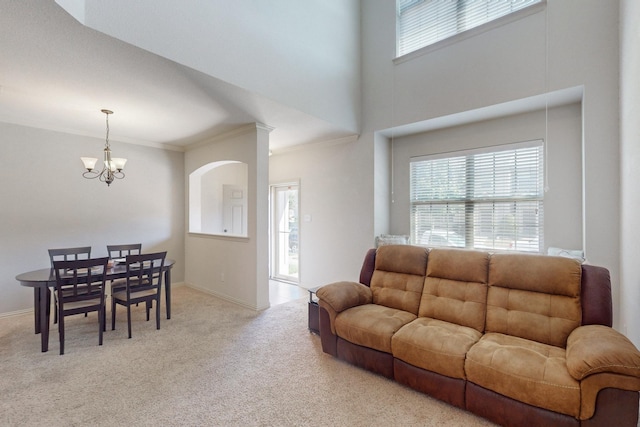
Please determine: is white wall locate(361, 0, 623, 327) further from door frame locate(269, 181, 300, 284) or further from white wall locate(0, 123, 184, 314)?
white wall locate(0, 123, 184, 314)

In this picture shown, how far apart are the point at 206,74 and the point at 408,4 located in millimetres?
3545

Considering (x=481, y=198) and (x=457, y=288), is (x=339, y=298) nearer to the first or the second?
(x=457, y=288)

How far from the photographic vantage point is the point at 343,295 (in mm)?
2877

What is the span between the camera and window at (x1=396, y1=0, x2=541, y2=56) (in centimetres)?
375

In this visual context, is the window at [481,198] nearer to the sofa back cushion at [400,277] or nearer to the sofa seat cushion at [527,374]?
the sofa back cushion at [400,277]

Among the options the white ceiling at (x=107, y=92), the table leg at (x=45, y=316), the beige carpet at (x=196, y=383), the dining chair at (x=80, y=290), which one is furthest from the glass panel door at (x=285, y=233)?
the table leg at (x=45, y=316)

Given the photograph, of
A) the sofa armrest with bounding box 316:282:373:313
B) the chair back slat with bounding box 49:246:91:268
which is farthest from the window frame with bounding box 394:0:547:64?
the chair back slat with bounding box 49:246:91:268

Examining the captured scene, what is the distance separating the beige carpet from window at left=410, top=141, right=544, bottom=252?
8.41 ft

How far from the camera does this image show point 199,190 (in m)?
5.85

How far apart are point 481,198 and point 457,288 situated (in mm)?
1959

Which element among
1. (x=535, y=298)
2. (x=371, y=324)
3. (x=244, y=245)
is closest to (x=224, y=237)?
(x=244, y=245)

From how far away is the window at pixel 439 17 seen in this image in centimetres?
375

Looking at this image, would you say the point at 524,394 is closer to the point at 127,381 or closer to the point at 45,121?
the point at 127,381

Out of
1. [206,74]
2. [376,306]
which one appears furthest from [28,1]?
[376,306]
